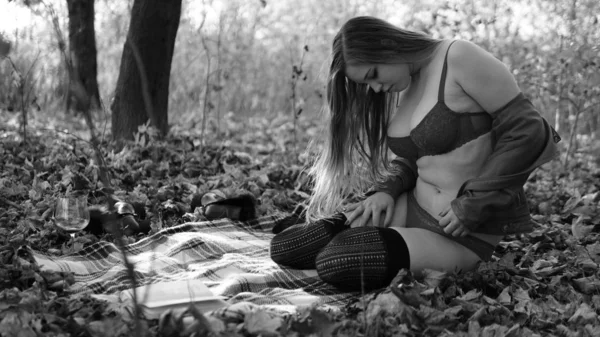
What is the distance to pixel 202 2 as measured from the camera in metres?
6.10

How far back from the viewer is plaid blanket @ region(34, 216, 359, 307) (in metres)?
2.84

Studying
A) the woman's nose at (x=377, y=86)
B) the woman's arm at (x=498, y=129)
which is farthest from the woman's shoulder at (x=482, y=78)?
the woman's nose at (x=377, y=86)

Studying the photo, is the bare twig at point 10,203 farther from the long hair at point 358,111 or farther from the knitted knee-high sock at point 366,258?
the knitted knee-high sock at point 366,258

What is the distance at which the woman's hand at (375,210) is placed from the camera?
311 centimetres

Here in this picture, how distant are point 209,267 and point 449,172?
43.1 inches

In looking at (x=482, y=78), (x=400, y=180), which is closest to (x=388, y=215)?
(x=400, y=180)

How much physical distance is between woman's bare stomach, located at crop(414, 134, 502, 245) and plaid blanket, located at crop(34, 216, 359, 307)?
0.50 m

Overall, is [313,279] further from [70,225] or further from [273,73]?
[273,73]

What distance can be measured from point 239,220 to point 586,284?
1844 mm

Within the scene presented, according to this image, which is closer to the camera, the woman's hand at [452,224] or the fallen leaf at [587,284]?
the woman's hand at [452,224]

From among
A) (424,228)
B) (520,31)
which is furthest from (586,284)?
(520,31)

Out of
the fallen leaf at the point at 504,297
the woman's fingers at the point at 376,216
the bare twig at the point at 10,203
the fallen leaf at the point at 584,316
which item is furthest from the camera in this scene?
the bare twig at the point at 10,203

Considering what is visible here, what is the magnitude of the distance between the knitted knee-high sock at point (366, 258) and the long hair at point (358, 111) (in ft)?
1.50

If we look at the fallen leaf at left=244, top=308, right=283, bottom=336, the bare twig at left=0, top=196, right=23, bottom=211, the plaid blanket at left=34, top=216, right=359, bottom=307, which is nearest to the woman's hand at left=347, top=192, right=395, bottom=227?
the plaid blanket at left=34, top=216, right=359, bottom=307
